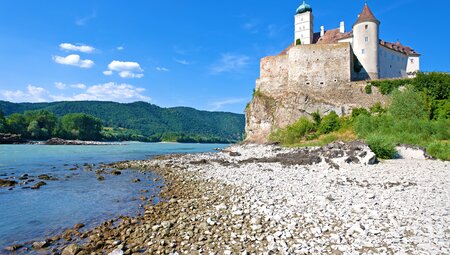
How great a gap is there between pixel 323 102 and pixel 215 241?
4326 centimetres

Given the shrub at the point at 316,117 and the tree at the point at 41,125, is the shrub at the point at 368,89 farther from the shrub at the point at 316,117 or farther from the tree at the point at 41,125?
the tree at the point at 41,125

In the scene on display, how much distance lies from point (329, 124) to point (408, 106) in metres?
10.0

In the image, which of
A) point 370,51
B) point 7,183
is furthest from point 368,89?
point 7,183

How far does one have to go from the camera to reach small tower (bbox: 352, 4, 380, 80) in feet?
146

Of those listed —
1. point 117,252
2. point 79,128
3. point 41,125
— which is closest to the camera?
point 117,252

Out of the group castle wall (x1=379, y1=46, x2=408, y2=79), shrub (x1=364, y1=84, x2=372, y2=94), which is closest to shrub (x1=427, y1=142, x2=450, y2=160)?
shrub (x1=364, y1=84, x2=372, y2=94)

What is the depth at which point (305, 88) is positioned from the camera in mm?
47125

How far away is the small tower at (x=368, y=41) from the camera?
44438 mm

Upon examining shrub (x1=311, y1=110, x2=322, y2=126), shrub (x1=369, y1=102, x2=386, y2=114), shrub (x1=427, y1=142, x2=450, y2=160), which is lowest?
shrub (x1=427, y1=142, x2=450, y2=160)

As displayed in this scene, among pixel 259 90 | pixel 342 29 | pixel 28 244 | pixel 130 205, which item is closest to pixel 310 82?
pixel 259 90

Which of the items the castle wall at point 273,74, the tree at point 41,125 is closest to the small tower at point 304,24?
the castle wall at point 273,74

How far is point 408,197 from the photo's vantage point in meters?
8.23

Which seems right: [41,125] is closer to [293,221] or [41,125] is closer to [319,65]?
[319,65]

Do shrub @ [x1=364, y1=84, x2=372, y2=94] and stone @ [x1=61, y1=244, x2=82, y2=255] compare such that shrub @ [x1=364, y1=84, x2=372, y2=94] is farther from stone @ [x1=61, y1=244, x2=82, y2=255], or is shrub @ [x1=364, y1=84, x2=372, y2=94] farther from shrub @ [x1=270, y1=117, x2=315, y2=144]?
stone @ [x1=61, y1=244, x2=82, y2=255]
